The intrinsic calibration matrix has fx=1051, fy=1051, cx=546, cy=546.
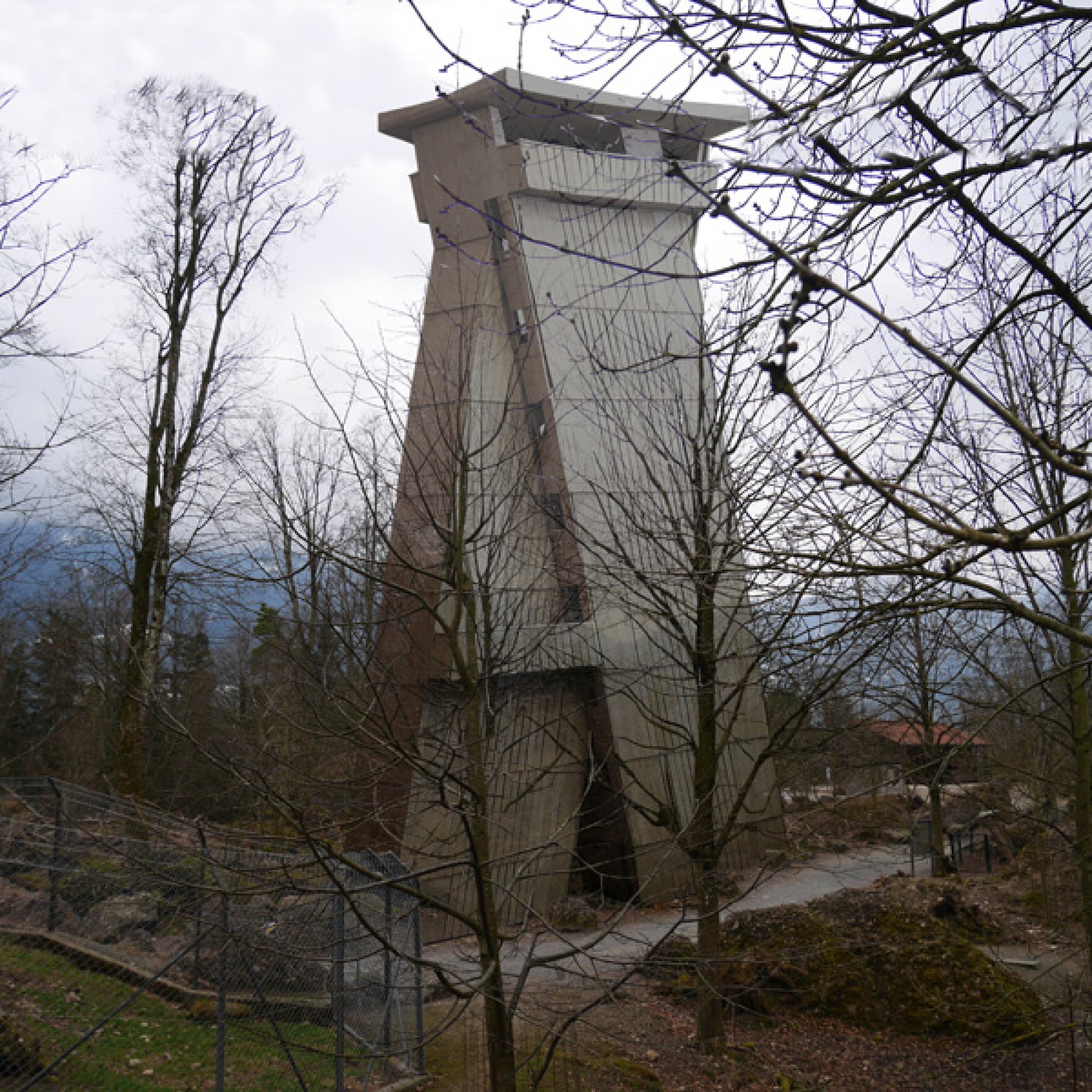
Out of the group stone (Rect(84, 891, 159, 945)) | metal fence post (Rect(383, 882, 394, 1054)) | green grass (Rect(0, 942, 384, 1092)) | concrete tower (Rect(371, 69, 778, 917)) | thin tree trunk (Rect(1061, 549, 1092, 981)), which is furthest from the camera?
concrete tower (Rect(371, 69, 778, 917))

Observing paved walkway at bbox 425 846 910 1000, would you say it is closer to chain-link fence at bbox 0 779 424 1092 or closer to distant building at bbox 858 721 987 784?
chain-link fence at bbox 0 779 424 1092

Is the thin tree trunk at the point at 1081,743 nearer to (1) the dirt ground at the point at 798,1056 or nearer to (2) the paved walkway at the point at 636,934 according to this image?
(1) the dirt ground at the point at 798,1056

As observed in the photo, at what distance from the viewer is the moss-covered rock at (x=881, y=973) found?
30.8ft

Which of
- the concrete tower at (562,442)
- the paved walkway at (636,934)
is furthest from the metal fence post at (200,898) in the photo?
the concrete tower at (562,442)

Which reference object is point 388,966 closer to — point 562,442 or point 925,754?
point 925,754

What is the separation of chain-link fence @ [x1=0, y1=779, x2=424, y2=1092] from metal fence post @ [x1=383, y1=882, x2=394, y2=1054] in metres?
0.05

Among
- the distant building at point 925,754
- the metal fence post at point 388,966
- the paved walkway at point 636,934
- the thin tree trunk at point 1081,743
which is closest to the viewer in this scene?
A: the distant building at point 925,754

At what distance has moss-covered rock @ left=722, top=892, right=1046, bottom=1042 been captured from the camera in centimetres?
938

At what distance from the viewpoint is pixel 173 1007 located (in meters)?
8.54

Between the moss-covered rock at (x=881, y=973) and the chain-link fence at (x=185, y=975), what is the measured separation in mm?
3357

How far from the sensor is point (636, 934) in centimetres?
1237

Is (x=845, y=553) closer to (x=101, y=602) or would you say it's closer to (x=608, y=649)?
(x=608, y=649)

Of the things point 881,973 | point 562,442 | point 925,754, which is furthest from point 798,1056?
point 562,442

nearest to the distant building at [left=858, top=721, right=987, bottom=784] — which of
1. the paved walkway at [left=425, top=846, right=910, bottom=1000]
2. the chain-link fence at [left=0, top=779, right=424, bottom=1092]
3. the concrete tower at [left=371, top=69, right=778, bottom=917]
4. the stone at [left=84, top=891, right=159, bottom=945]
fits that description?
the paved walkway at [left=425, top=846, right=910, bottom=1000]
